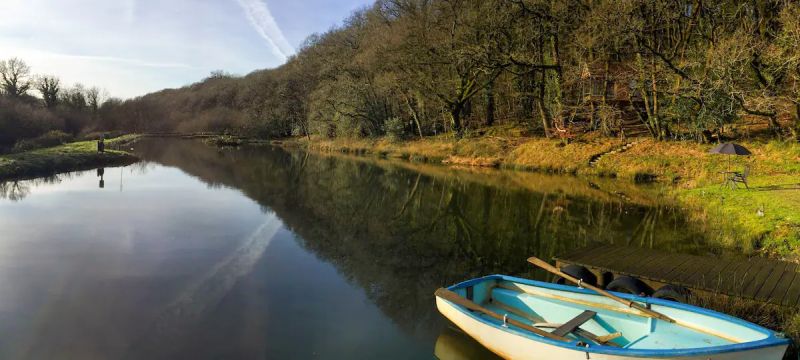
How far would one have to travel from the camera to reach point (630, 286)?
7.90m

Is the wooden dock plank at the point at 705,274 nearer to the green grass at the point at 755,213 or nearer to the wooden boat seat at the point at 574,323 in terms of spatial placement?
the green grass at the point at 755,213

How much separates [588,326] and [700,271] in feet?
11.1

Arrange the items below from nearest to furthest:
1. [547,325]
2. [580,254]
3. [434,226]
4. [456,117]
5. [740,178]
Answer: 1. [547,325]
2. [580,254]
3. [434,226]
4. [740,178]
5. [456,117]

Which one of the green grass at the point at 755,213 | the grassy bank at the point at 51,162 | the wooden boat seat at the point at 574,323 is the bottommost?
the wooden boat seat at the point at 574,323

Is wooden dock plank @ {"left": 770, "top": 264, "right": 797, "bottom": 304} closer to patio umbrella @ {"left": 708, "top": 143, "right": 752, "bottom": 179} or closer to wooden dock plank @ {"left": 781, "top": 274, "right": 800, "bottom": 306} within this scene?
wooden dock plank @ {"left": 781, "top": 274, "right": 800, "bottom": 306}

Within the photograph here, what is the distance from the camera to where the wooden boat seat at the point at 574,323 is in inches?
233

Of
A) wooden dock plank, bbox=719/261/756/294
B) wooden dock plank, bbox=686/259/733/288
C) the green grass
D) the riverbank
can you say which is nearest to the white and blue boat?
wooden dock plank, bbox=719/261/756/294

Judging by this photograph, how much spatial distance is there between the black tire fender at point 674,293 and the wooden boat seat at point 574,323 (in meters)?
→ 1.70

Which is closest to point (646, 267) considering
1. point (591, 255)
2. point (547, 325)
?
point (591, 255)

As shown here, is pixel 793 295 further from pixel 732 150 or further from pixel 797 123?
pixel 797 123

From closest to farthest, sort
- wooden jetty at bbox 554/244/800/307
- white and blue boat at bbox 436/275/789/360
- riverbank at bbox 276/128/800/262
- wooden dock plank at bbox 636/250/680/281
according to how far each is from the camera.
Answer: white and blue boat at bbox 436/275/789/360 < wooden jetty at bbox 554/244/800/307 < wooden dock plank at bbox 636/250/680/281 < riverbank at bbox 276/128/800/262

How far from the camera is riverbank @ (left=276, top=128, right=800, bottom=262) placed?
1158cm

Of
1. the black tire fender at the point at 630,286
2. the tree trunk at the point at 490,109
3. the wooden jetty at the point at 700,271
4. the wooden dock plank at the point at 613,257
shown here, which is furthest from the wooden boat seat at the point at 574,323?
the tree trunk at the point at 490,109

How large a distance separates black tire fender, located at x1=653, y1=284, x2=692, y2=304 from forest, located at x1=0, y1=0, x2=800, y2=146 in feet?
51.5
